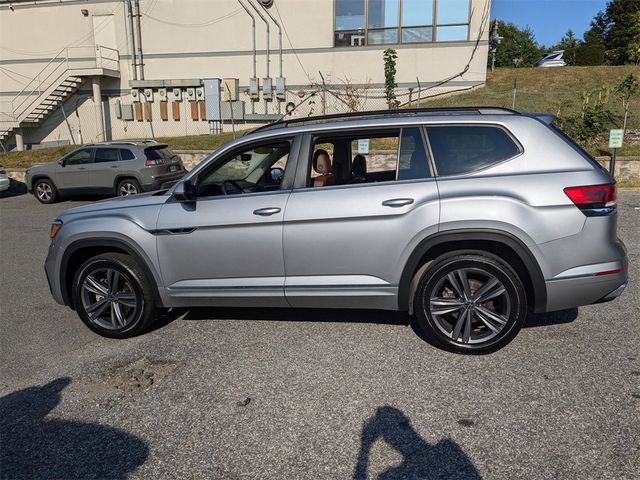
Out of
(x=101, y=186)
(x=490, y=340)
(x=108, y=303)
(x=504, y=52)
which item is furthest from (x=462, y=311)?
(x=504, y=52)

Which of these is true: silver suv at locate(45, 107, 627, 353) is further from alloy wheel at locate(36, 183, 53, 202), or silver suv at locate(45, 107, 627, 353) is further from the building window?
the building window

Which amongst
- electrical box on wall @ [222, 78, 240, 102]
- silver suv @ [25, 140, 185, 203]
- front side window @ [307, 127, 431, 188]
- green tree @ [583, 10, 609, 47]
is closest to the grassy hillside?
electrical box on wall @ [222, 78, 240, 102]

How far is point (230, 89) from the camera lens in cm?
2369

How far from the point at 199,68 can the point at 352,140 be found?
22566mm

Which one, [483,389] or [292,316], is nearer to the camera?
[483,389]

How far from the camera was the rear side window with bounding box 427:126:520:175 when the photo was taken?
12.2 ft

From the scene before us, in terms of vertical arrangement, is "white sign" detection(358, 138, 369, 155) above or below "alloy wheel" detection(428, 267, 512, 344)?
above

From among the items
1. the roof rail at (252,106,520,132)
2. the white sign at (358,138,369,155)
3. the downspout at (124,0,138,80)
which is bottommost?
the white sign at (358,138,369,155)

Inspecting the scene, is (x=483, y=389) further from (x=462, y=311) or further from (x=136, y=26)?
(x=136, y=26)

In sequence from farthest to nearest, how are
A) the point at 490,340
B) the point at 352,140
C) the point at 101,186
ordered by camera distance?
1. the point at 101,186
2. the point at 352,140
3. the point at 490,340

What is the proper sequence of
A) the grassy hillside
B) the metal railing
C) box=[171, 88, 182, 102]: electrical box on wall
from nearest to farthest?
1. the grassy hillside
2. box=[171, 88, 182, 102]: electrical box on wall
3. the metal railing

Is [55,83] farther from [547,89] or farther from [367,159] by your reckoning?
[367,159]

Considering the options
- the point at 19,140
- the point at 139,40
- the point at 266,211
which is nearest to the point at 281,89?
the point at 139,40

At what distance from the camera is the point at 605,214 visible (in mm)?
3498
